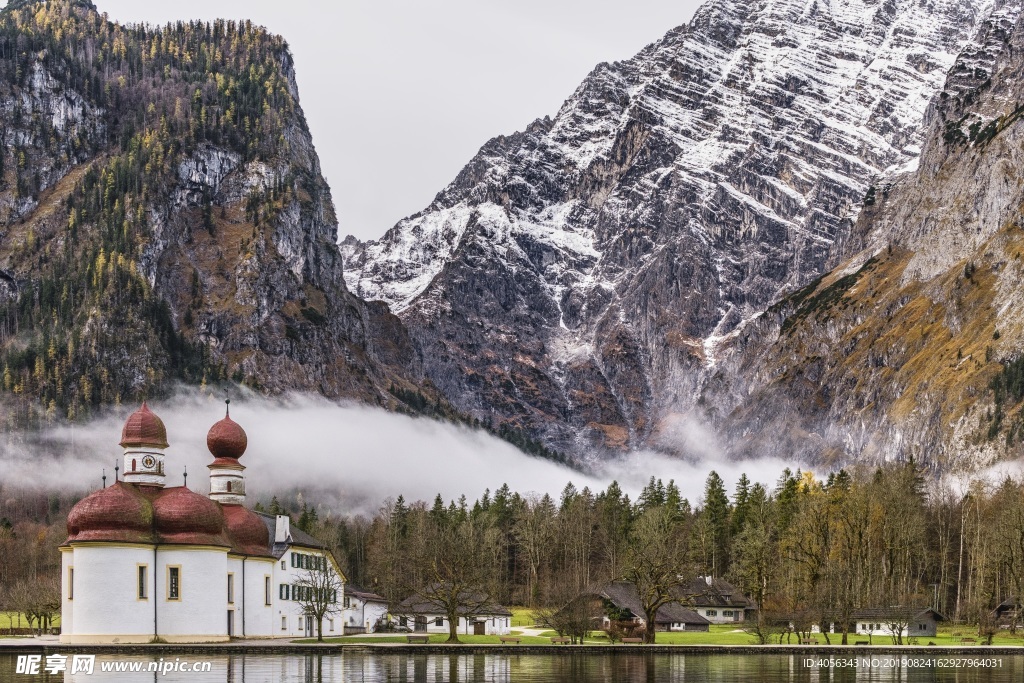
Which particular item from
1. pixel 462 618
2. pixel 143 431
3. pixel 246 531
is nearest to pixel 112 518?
pixel 143 431

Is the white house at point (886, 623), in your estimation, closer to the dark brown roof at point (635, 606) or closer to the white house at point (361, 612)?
the dark brown roof at point (635, 606)

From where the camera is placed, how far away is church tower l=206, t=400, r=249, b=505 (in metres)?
117

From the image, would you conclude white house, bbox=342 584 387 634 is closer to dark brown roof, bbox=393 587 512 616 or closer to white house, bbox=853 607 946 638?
dark brown roof, bbox=393 587 512 616

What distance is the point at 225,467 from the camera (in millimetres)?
116625

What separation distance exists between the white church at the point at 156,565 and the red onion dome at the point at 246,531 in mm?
95

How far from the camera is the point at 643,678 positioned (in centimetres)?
7075

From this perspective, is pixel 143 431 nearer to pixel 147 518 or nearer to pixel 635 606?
pixel 147 518

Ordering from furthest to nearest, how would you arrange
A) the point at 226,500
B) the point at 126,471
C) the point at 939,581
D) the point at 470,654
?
the point at 939,581, the point at 226,500, the point at 126,471, the point at 470,654

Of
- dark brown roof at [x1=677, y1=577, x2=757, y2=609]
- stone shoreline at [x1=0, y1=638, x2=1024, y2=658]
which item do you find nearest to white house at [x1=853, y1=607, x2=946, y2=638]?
stone shoreline at [x1=0, y1=638, x2=1024, y2=658]

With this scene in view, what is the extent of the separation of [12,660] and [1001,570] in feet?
311

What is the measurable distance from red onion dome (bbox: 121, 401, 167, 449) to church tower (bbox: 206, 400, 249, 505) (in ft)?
26.7

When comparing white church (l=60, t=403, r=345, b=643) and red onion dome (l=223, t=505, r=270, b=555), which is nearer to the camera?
white church (l=60, t=403, r=345, b=643)

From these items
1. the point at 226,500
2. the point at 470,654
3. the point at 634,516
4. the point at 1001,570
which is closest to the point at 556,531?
the point at 634,516

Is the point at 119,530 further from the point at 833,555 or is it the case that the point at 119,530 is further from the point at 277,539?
the point at 833,555
